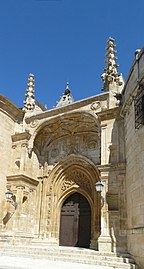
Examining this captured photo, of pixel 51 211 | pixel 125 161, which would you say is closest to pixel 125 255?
pixel 125 161

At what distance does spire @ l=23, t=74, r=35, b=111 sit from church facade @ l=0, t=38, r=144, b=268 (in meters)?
0.06

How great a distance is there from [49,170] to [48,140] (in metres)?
1.47

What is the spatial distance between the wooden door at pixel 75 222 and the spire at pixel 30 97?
4.57 metres

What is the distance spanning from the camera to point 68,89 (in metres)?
15.6

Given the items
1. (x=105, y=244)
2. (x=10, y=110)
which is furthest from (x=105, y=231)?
(x=10, y=110)

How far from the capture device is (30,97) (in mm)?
12117

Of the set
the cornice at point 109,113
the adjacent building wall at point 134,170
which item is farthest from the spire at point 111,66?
the adjacent building wall at point 134,170

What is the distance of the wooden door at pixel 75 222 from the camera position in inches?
392

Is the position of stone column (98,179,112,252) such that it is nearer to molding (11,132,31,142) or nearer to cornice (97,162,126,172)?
cornice (97,162,126,172)

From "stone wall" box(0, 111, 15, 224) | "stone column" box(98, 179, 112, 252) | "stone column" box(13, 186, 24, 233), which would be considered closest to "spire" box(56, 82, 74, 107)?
"stone wall" box(0, 111, 15, 224)

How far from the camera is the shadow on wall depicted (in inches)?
270

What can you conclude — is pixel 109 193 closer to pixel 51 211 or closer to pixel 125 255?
pixel 125 255

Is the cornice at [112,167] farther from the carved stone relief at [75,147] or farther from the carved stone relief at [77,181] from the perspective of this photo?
the carved stone relief at [77,181]

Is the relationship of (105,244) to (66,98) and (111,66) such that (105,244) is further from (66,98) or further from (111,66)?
(66,98)
